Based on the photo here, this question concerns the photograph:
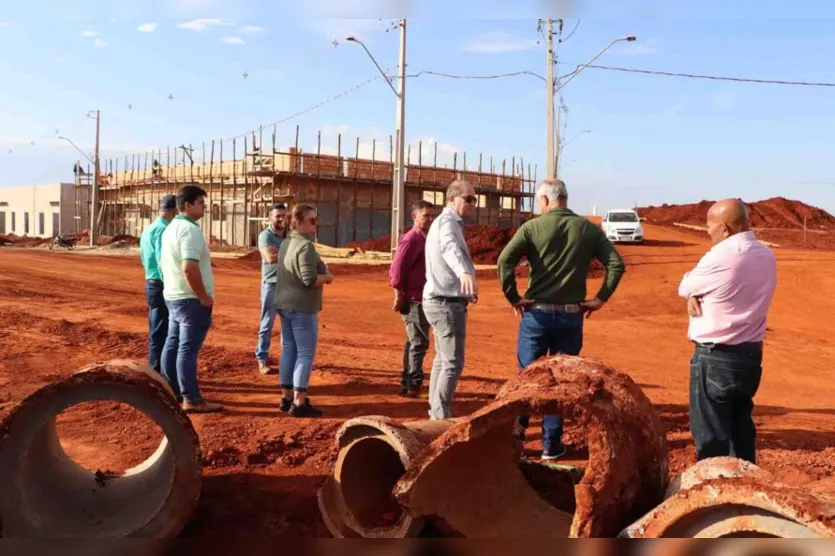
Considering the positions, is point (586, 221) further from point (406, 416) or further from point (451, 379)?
point (406, 416)

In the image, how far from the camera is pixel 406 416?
6.21 meters

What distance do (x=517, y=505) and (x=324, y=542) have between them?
2425 mm

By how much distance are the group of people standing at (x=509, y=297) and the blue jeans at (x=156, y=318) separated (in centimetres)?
1

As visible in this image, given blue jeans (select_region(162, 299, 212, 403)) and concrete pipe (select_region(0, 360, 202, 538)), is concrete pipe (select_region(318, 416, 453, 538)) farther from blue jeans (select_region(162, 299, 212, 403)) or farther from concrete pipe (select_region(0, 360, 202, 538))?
blue jeans (select_region(162, 299, 212, 403))

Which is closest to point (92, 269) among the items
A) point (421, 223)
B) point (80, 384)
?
point (421, 223)

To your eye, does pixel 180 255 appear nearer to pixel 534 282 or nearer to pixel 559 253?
pixel 534 282

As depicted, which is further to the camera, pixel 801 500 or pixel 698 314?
pixel 698 314

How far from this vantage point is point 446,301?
508 cm

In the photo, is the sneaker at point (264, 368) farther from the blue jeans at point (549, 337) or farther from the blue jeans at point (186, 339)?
the blue jeans at point (549, 337)

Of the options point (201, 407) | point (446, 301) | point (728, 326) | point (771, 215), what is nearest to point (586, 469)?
point (728, 326)

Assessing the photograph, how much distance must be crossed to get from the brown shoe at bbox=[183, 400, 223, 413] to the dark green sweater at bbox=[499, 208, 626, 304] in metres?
3.10

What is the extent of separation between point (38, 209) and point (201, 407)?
56.3 metres

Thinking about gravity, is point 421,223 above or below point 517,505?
above

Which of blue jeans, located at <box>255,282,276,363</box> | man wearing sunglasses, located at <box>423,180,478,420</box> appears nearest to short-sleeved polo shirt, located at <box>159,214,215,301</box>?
blue jeans, located at <box>255,282,276,363</box>
